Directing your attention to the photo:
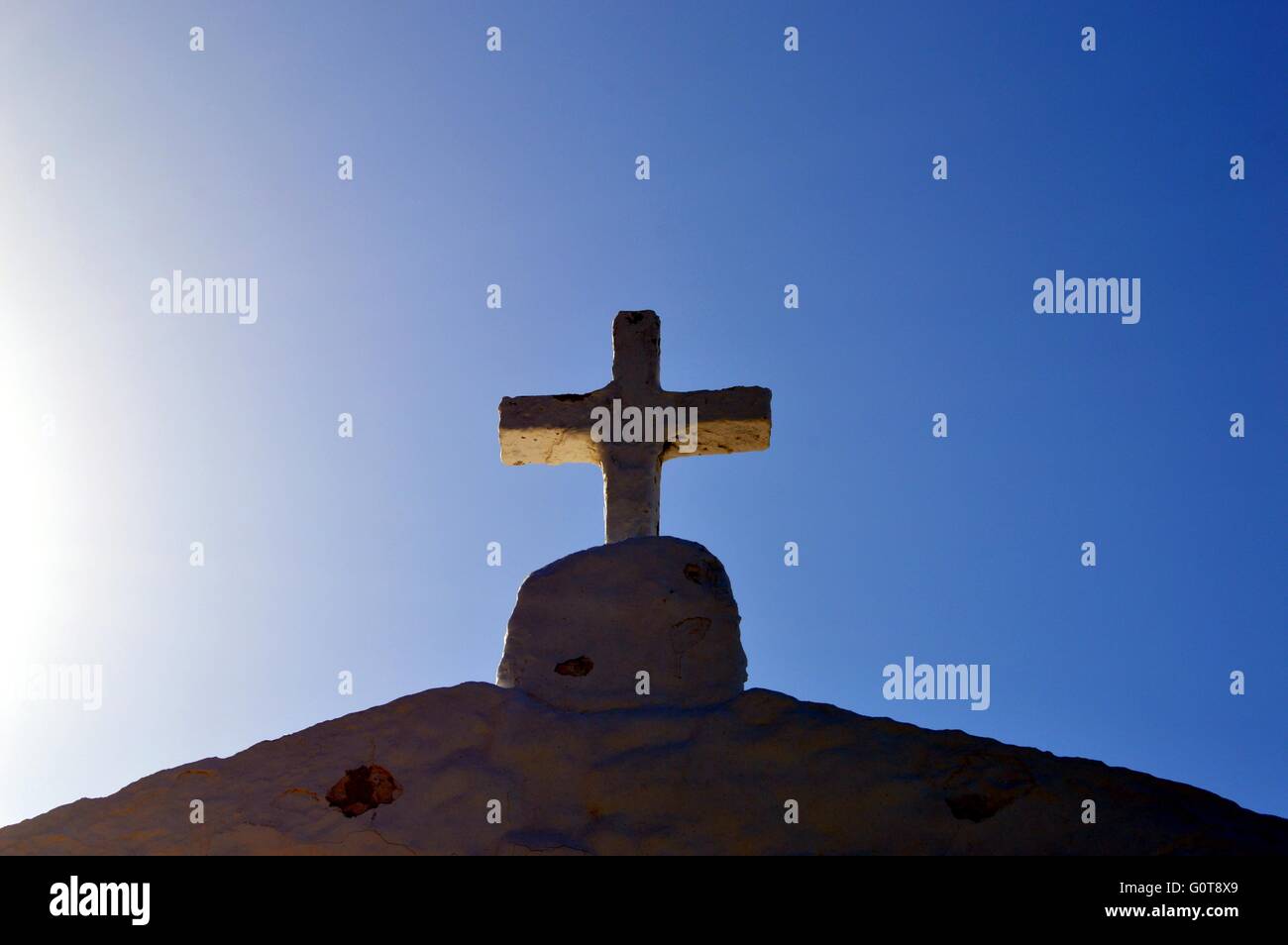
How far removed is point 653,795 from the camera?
4113 mm

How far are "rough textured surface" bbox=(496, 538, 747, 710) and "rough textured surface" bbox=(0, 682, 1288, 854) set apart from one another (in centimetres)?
32

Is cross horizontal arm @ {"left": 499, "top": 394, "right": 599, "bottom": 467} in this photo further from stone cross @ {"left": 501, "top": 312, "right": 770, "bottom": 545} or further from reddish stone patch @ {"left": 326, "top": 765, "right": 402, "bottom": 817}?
reddish stone patch @ {"left": 326, "top": 765, "right": 402, "bottom": 817}

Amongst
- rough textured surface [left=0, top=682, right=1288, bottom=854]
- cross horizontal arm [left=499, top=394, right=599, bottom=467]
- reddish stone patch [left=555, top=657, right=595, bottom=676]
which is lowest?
rough textured surface [left=0, top=682, right=1288, bottom=854]

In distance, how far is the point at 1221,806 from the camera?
391 cm

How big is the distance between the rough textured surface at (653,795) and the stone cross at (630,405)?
2.72 m

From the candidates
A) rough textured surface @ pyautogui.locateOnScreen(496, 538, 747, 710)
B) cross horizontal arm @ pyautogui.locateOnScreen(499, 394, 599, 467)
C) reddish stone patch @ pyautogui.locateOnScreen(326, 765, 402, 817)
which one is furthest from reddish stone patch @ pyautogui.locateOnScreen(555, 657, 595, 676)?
cross horizontal arm @ pyautogui.locateOnScreen(499, 394, 599, 467)

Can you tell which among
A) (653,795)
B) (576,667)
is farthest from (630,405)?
(653,795)

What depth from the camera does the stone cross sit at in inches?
277

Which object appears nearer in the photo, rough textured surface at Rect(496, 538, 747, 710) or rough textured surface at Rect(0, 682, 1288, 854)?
rough textured surface at Rect(0, 682, 1288, 854)

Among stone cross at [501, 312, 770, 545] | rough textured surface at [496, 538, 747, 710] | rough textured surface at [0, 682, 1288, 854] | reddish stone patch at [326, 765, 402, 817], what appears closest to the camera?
rough textured surface at [0, 682, 1288, 854]

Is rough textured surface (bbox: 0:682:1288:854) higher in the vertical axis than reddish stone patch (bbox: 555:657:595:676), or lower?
lower

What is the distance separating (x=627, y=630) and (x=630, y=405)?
8.25ft
